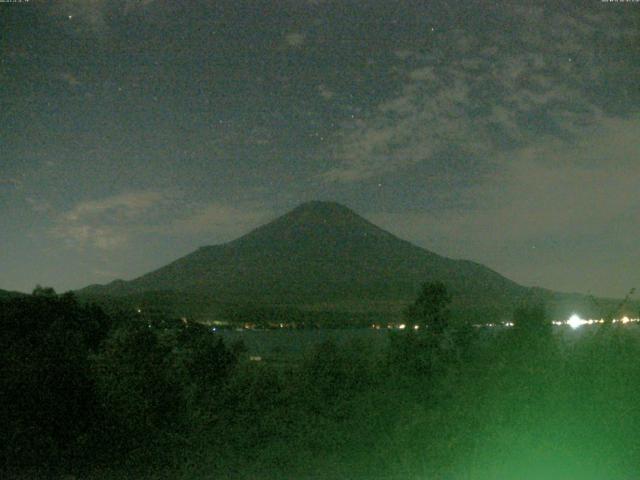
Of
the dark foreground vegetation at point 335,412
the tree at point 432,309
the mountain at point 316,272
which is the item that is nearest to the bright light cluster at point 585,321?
the dark foreground vegetation at point 335,412

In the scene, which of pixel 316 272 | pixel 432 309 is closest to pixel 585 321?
pixel 432 309

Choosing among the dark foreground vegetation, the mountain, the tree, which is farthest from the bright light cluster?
the mountain

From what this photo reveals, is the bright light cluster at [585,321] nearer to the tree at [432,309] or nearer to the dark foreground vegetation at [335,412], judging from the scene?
the dark foreground vegetation at [335,412]

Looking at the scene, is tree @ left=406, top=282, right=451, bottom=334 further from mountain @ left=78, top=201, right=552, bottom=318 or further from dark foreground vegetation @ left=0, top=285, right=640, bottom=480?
mountain @ left=78, top=201, right=552, bottom=318

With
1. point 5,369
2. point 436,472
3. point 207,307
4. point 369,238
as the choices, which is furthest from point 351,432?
point 369,238

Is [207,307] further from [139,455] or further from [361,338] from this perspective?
[139,455]

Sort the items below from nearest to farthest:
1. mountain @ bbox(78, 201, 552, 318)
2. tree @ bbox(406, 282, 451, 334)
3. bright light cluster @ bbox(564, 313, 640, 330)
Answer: bright light cluster @ bbox(564, 313, 640, 330) < tree @ bbox(406, 282, 451, 334) < mountain @ bbox(78, 201, 552, 318)

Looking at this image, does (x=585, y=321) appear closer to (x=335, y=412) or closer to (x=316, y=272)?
(x=335, y=412)
